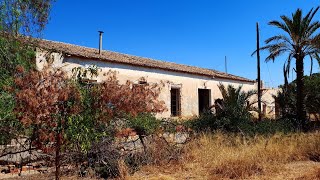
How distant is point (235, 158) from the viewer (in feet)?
26.0

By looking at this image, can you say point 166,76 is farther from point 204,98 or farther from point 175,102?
point 204,98

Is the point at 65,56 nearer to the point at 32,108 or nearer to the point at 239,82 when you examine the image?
the point at 32,108

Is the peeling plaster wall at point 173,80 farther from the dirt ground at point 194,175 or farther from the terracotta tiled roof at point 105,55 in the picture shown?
the dirt ground at point 194,175

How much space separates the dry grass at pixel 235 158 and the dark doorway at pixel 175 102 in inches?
414

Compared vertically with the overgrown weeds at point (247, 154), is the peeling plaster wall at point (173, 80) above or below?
above

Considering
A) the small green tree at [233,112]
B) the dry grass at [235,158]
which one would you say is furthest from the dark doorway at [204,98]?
the dry grass at [235,158]

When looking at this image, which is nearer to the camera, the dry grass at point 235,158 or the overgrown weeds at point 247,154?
the dry grass at point 235,158

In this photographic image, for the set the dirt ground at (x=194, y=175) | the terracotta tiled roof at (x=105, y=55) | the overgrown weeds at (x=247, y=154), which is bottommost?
the dirt ground at (x=194, y=175)

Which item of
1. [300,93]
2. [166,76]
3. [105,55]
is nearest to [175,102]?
[166,76]

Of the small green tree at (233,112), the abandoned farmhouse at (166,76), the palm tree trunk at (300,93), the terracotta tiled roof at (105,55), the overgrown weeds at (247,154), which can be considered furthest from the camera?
the palm tree trunk at (300,93)

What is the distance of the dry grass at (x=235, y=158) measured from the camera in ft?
24.3

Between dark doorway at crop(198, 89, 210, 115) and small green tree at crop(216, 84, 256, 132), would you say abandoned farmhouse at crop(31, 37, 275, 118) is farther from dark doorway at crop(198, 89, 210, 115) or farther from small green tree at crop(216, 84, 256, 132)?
small green tree at crop(216, 84, 256, 132)

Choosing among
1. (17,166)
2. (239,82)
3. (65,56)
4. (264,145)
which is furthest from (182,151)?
(239,82)

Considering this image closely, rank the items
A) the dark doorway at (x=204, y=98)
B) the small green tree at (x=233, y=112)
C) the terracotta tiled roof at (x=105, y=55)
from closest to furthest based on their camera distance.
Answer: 1. the small green tree at (x=233, y=112)
2. the terracotta tiled roof at (x=105, y=55)
3. the dark doorway at (x=204, y=98)
